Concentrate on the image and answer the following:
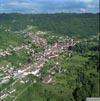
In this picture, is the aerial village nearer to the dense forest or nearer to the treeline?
the dense forest

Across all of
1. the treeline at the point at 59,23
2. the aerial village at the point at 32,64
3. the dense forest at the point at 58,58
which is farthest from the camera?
the treeline at the point at 59,23

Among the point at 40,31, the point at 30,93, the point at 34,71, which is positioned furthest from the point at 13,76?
the point at 40,31

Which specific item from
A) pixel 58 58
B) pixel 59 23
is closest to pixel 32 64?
pixel 58 58

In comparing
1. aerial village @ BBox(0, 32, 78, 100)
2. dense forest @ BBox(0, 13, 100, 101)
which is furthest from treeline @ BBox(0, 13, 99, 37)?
aerial village @ BBox(0, 32, 78, 100)

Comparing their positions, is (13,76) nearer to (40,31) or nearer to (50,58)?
(50,58)

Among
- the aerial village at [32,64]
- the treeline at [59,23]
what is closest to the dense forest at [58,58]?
the treeline at [59,23]

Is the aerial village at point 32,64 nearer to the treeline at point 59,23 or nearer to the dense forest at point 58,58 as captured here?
the dense forest at point 58,58
